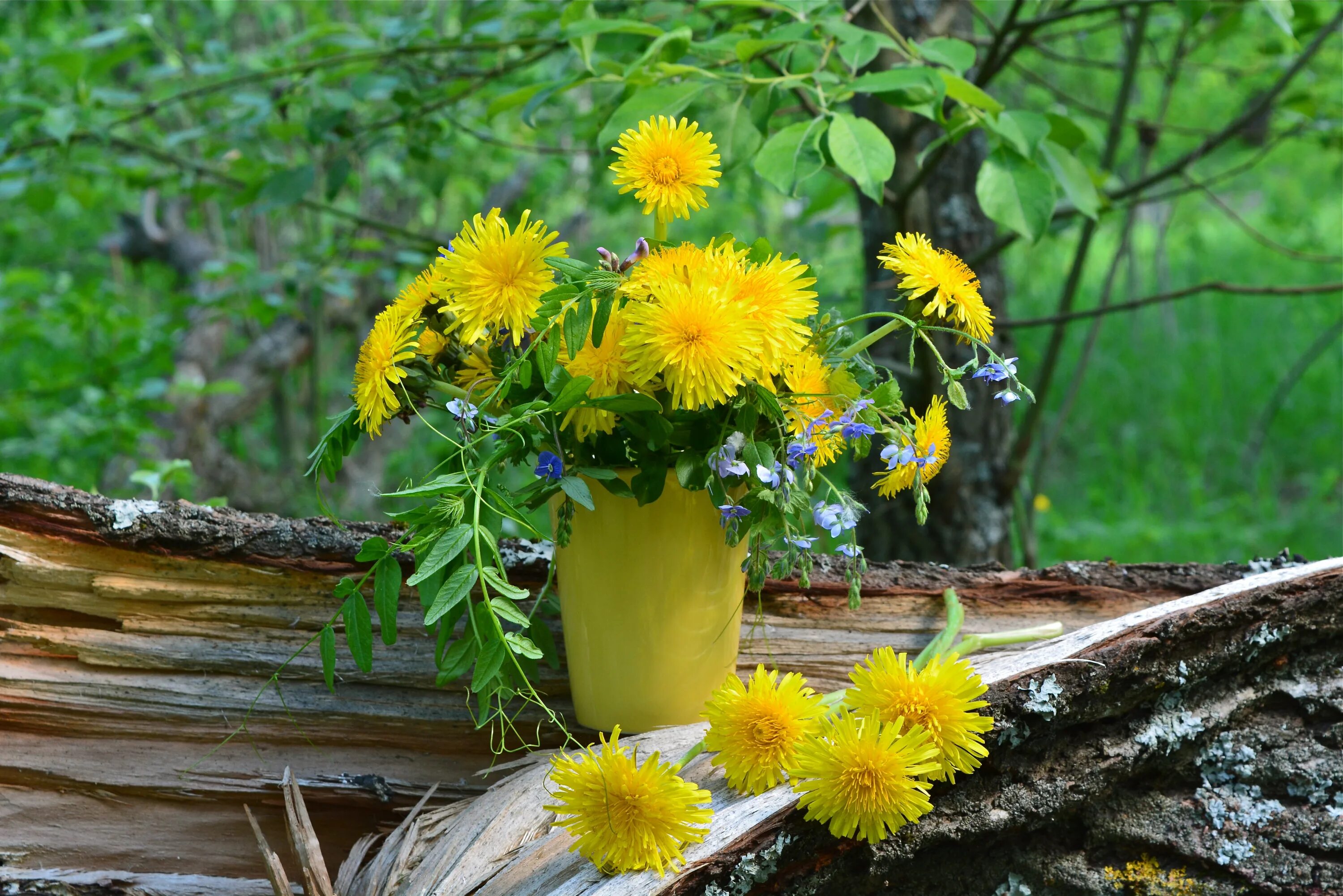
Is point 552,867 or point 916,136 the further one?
point 916,136

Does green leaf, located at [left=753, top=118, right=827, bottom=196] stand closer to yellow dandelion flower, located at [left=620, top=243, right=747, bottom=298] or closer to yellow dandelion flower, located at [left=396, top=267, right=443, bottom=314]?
yellow dandelion flower, located at [left=620, top=243, right=747, bottom=298]

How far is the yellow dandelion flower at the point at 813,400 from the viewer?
0.88 metres

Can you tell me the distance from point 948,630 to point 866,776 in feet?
1.29

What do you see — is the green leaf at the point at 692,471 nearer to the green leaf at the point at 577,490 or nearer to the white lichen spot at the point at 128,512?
the green leaf at the point at 577,490

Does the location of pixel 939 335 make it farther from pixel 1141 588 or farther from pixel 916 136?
pixel 1141 588

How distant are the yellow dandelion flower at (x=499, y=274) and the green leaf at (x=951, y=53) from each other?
592mm

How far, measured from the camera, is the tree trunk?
6.27 feet

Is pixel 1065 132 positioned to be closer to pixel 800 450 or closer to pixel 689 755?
pixel 800 450

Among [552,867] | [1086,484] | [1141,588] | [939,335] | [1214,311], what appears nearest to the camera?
[552,867]

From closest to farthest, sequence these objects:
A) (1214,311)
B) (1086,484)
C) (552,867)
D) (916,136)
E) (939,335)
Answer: (552,867), (939,335), (916,136), (1086,484), (1214,311)

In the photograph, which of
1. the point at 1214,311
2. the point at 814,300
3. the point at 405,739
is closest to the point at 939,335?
the point at 814,300

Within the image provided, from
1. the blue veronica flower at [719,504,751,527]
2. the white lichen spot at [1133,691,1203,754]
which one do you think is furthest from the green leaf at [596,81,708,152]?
the white lichen spot at [1133,691,1203,754]

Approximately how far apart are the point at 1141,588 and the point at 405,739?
2.97 ft

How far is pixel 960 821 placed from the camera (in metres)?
0.87
